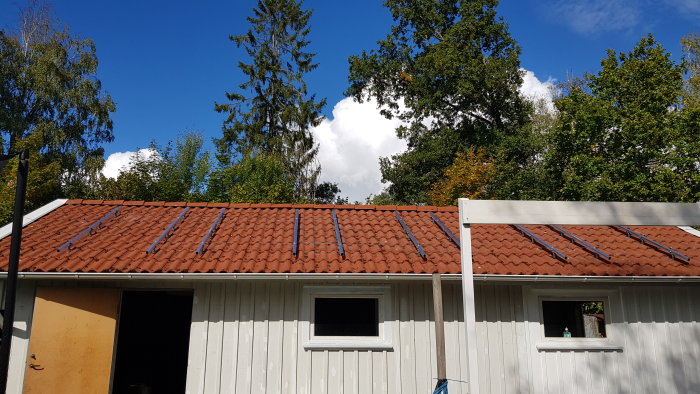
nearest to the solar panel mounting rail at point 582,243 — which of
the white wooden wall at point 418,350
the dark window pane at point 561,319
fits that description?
the white wooden wall at point 418,350

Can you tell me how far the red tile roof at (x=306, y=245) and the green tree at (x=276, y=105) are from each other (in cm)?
1721

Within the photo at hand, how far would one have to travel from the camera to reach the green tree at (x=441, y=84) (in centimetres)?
2470

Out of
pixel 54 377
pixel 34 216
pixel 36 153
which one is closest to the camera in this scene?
pixel 54 377

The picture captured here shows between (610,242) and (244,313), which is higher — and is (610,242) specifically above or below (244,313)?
above

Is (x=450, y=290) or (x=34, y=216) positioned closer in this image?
(x=450, y=290)

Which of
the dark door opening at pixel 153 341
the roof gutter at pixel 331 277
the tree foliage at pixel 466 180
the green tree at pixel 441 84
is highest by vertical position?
the green tree at pixel 441 84

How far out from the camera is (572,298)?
6.98m

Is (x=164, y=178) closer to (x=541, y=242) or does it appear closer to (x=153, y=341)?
(x=153, y=341)

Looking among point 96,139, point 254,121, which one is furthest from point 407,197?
point 96,139

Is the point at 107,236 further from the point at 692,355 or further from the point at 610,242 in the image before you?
the point at 692,355

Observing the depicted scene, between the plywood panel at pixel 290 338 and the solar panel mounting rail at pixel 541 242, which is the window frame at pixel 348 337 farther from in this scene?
the solar panel mounting rail at pixel 541 242

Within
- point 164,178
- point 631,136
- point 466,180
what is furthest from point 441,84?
point 164,178

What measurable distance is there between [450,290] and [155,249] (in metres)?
4.35

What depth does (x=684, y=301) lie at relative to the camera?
696 cm
